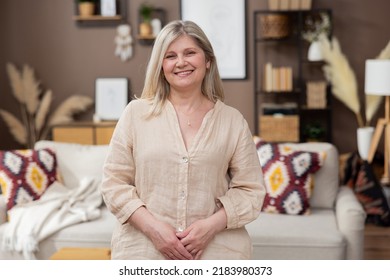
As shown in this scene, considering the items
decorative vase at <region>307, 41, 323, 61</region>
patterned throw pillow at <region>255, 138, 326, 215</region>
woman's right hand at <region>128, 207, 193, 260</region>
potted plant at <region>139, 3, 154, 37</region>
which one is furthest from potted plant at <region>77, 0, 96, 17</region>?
woman's right hand at <region>128, 207, 193, 260</region>

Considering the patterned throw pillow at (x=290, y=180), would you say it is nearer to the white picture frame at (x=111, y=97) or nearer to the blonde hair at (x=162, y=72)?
the blonde hair at (x=162, y=72)

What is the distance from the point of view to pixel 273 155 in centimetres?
326

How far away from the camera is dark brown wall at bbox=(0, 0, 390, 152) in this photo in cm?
555

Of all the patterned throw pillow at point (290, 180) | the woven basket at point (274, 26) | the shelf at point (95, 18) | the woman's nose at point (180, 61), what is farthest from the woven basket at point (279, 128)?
the woman's nose at point (180, 61)

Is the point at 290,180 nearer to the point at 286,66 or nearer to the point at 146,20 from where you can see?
the point at 286,66

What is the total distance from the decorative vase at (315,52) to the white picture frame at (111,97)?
4.99 feet

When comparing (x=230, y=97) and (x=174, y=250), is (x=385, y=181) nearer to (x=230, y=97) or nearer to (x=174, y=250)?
(x=230, y=97)

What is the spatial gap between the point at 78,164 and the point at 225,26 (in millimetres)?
2467

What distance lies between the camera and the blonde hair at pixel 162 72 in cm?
153

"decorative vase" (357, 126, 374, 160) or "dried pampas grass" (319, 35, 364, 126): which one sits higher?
"dried pampas grass" (319, 35, 364, 126)

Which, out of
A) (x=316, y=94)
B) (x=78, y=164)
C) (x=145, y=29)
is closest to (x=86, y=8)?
(x=145, y=29)

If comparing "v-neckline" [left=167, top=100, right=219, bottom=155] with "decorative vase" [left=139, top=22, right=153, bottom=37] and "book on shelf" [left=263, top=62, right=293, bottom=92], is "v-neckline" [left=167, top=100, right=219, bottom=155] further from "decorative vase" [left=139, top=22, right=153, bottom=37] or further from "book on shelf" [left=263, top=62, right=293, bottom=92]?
"decorative vase" [left=139, top=22, right=153, bottom=37]

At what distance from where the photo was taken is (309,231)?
9.59ft

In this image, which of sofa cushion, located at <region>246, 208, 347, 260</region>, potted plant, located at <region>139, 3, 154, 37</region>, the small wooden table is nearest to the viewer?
the small wooden table
